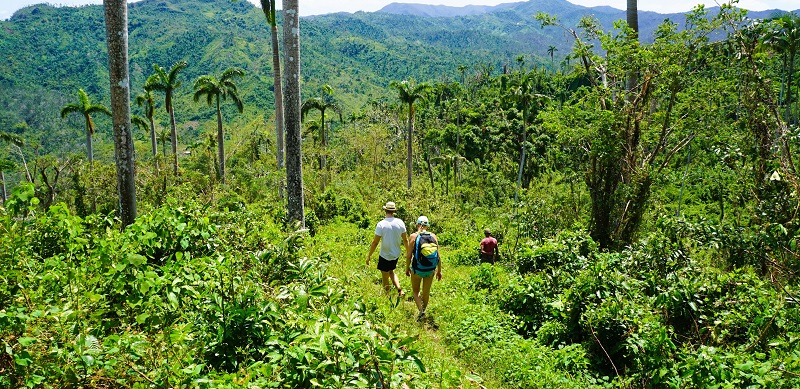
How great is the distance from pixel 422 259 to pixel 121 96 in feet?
18.3

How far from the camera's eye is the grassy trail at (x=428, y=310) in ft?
12.6

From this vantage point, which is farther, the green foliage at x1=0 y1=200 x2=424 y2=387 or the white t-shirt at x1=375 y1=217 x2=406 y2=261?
the white t-shirt at x1=375 y1=217 x2=406 y2=261

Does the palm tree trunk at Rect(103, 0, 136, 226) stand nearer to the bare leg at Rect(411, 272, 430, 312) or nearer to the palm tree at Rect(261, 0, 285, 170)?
the bare leg at Rect(411, 272, 430, 312)

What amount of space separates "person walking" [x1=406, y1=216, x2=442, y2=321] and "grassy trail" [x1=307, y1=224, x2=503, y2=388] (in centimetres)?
33

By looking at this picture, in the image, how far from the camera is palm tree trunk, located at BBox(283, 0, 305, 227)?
9734 mm

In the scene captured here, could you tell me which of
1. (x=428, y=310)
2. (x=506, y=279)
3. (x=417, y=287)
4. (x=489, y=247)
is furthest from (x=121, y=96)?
(x=489, y=247)

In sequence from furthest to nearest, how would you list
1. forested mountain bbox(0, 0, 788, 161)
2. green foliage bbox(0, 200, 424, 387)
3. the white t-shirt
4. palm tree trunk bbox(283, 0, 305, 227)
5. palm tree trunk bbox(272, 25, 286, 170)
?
forested mountain bbox(0, 0, 788, 161)
palm tree trunk bbox(272, 25, 286, 170)
palm tree trunk bbox(283, 0, 305, 227)
the white t-shirt
green foliage bbox(0, 200, 424, 387)

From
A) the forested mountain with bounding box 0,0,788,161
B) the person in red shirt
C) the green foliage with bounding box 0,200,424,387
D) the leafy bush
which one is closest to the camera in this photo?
the green foliage with bounding box 0,200,424,387

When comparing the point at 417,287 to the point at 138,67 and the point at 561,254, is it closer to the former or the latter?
the point at 561,254

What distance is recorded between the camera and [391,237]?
7.64m

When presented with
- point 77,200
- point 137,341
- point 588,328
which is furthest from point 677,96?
point 77,200

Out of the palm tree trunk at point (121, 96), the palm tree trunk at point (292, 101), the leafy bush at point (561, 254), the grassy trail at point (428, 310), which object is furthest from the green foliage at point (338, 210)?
the palm tree trunk at point (121, 96)

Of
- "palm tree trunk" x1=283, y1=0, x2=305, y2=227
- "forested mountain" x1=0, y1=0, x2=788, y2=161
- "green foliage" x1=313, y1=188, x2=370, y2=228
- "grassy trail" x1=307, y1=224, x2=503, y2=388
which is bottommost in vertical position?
"green foliage" x1=313, y1=188, x2=370, y2=228

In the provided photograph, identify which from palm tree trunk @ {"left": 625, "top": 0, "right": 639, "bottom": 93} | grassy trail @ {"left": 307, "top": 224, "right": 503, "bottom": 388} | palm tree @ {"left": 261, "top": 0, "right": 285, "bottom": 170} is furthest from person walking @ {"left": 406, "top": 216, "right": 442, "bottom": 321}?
palm tree @ {"left": 261, "top": 0, "right": 285, "bottom": 170}
